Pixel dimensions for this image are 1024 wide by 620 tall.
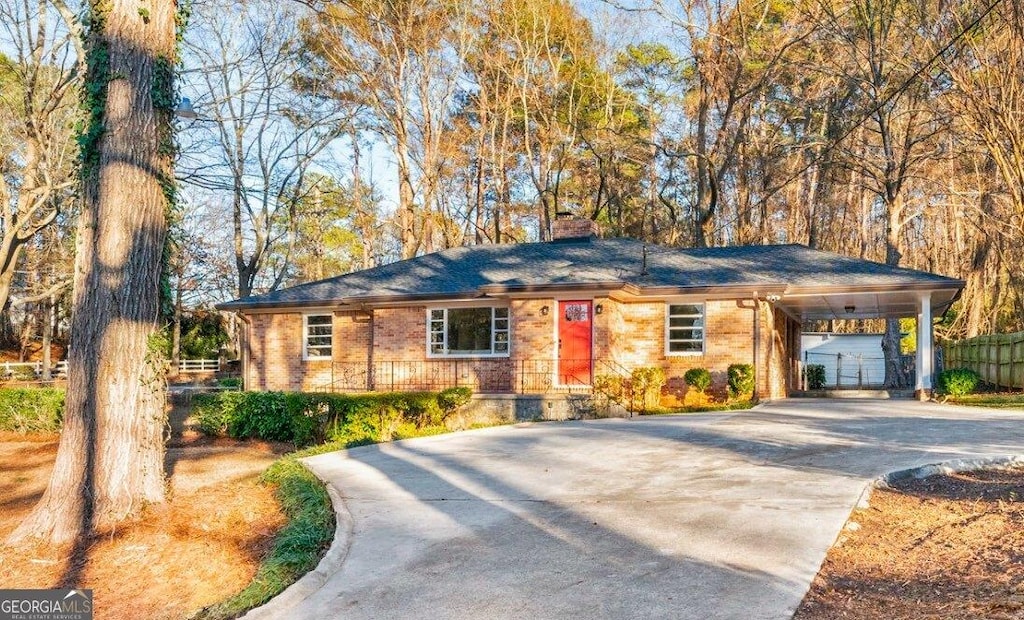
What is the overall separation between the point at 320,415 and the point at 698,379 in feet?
26.7

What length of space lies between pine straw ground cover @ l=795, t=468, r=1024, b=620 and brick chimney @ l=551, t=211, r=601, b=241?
16.0m

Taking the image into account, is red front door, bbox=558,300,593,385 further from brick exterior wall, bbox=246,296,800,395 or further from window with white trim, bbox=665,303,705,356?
window with white trim, bbox=665,303,705,356

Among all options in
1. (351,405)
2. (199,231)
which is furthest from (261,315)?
(199,231)

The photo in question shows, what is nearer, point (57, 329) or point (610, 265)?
point (610, 265)

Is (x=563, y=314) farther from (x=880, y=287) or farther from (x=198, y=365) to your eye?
(x=198, y=365)

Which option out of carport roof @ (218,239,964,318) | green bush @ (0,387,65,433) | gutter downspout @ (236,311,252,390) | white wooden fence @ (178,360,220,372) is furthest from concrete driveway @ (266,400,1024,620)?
white wooden fence @ (178,360,220,372)

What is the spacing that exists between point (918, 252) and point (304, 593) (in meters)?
37.9

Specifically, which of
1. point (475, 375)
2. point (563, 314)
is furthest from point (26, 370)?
point (563, 314)

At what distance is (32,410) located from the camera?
15688mm

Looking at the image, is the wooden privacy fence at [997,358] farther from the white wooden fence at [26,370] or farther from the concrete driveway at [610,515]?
the white wooden fence at [26,370]

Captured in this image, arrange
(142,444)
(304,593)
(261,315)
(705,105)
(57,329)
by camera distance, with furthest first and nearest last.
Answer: (57,329) < (705,105) < (261,315) < (142,444) < (304,593)

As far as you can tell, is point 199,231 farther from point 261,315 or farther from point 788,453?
point 788,453

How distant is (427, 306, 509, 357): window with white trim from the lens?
1844 cm

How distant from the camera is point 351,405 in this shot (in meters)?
12.7
